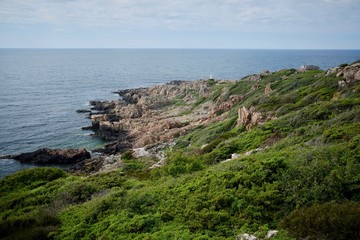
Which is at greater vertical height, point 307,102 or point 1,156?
point 307,102

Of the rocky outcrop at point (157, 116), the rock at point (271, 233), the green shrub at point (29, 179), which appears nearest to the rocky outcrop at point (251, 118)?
the rocky outcrop at point (157, 116)

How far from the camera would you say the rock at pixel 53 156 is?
160ft

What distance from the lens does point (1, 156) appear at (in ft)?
164

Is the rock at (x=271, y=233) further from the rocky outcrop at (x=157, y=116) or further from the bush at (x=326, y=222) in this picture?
the rocky outcrop at (x=157, y=116)

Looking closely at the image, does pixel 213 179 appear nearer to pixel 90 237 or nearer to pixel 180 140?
pixel 90 237

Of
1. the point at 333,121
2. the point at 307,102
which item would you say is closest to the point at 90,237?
the point at 333,121

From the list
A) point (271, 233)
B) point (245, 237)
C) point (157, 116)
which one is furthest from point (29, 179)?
point (157, 116)

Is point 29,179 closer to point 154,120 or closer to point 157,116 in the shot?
point 154,120

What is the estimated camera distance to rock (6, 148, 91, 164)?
48.8m

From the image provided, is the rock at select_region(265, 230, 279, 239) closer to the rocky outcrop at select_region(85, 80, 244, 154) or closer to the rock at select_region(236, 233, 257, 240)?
the rock at select_region(236, 233, 257, 240)

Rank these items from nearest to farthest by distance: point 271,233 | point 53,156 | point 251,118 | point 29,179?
point 271,233, point 29,179, point 251,118, point 53,156

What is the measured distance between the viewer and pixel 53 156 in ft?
163

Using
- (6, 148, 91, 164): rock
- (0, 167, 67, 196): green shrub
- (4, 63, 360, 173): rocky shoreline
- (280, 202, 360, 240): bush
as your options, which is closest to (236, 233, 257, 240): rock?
(280, 202, 360, 240): bush

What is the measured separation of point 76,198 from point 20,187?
775cm
